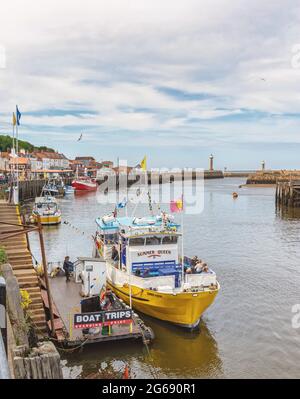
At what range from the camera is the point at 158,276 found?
17953mm

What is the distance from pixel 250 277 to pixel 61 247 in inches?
658

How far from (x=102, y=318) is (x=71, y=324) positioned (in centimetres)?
120

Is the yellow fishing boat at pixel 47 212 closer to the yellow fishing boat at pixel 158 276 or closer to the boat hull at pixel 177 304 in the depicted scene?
the yellow fishing boat at pixel 158 276

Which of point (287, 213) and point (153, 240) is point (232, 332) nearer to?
point (153, 240)

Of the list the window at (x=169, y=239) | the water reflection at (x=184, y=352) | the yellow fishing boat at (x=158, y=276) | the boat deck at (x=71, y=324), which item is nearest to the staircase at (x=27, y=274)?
the boat deck at (x=71, y=324)

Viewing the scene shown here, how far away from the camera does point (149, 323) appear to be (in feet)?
59.6

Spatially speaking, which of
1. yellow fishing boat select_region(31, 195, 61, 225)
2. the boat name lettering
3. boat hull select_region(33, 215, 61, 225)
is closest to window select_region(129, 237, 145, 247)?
the boat name lettering

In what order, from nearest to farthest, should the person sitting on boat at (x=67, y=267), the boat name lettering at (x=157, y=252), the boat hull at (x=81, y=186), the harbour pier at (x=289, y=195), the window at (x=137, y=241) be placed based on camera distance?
the window at (x=137, y=241)
the boat name lettering at (x=157, y=252)
the person sitting on boat at (x=67, y=267)
the harbour pier at (x=289, y=195)
the boat hull at (x=81, y=186)

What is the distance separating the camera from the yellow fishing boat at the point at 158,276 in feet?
55.6

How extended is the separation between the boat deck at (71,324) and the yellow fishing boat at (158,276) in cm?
142
